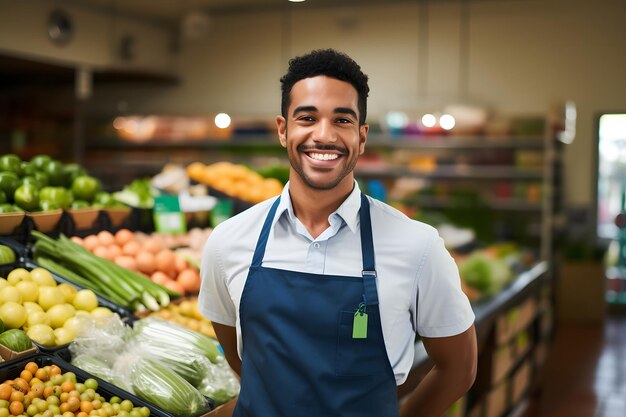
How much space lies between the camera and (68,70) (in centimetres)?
1043

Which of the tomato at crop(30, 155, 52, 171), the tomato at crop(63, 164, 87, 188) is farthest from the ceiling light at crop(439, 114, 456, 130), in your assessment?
the tomato at crop(30, 155, 52, 171)

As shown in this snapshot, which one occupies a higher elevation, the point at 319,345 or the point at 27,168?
the point at 27,168

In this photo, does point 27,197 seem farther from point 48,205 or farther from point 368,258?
point 368,258

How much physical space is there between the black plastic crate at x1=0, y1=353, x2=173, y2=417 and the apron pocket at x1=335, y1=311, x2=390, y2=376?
66cm

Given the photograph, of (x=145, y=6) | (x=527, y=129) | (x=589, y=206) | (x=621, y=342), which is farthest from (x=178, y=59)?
(x=621, y=342)

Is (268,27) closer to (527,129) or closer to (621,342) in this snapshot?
(527,129)

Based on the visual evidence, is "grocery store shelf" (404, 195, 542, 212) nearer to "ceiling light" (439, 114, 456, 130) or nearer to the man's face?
"ceiling light" (439, 114, 456, 130)

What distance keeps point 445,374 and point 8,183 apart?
86.2 inches

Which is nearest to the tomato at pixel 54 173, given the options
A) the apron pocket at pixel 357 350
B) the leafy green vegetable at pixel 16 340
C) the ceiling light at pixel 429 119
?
the leafy green vegetable at pixel 16 340

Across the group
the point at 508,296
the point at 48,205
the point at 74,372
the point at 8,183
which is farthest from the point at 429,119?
the point at 74,372

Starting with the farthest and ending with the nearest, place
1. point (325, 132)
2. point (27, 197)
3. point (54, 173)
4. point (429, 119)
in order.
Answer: point (429, 119) < point (54, 173) < point (27, 197) < point (325, 132)

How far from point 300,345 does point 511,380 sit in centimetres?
369

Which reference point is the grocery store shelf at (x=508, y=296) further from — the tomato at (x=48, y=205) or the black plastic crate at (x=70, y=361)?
the tomato at (x=48, y=205)

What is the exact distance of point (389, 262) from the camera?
68.0 inches
